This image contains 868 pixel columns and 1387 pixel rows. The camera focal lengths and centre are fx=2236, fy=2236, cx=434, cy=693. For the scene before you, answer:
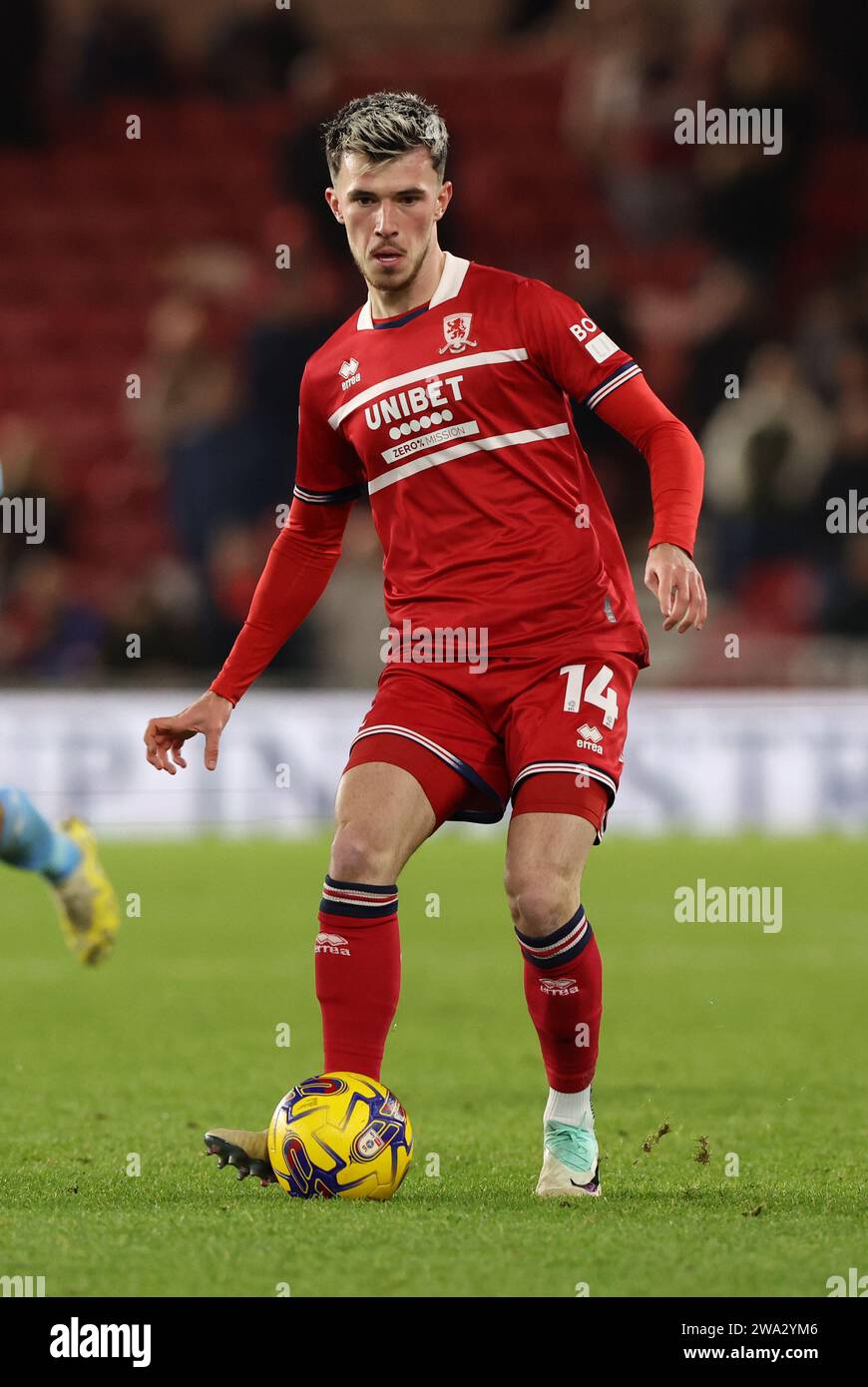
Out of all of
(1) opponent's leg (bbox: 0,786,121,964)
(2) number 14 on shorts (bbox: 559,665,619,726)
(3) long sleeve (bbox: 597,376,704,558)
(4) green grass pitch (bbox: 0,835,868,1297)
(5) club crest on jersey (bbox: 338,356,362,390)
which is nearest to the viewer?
(4) green grass pitch (bbox: 0,835,868,1297)

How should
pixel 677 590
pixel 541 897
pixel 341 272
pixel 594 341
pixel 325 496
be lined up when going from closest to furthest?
1. pixel 677 590
2. pixel 541 897
3. pixel 594 341
4. pixel 325 496
5. pixel 341 272

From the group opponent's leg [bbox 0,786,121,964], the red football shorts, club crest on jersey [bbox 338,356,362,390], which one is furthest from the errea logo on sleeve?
opponent's leg [bbox 0,786,121,964]

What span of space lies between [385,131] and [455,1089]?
9.54 ft

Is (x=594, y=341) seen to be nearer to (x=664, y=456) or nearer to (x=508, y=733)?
(x=664, y=456)

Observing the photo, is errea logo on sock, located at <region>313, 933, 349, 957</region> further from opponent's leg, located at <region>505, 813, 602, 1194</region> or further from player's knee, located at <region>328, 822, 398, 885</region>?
opponent's leg, located at <region>505, 813, 602, 1194</region>

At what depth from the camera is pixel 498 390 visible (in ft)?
16.3

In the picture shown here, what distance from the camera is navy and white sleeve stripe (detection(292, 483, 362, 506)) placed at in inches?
210

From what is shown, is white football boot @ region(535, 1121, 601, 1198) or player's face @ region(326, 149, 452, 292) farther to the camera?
player's face @ region(326, 149, 452, 292)

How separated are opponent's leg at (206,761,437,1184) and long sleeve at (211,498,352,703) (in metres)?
0.61

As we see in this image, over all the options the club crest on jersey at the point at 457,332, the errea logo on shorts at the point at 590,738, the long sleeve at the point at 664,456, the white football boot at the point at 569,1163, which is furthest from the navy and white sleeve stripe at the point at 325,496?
the white football boot at the point at 569,1163

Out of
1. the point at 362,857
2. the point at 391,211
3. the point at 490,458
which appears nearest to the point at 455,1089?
the point at 362,857

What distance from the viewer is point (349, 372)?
5102 millimetres

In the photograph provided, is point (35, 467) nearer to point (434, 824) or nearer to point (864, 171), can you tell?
point (864, 171)
